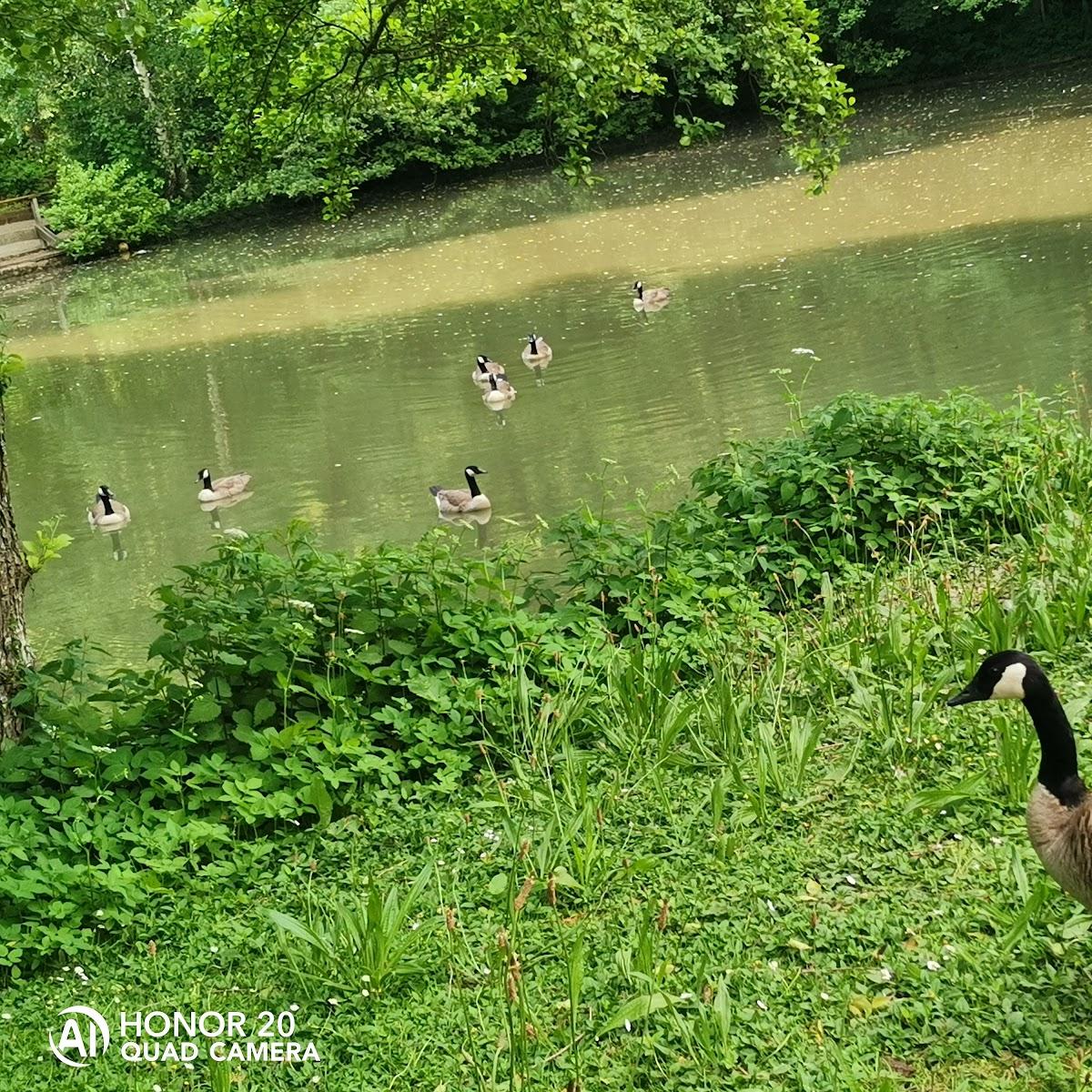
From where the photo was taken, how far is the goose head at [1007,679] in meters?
3.65

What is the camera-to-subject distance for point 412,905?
413 cm

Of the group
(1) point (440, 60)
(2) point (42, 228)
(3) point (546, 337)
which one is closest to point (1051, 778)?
(1) point (440, 60)

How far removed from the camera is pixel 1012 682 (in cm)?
370

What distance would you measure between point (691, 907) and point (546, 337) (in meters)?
12.7

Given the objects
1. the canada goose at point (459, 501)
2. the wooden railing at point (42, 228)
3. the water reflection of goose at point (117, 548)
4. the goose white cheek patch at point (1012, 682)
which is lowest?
the canada goose at point (459, 501)

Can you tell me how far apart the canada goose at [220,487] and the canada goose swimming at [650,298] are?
19.6ft

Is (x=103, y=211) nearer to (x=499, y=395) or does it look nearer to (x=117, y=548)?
(x=499, y=395)

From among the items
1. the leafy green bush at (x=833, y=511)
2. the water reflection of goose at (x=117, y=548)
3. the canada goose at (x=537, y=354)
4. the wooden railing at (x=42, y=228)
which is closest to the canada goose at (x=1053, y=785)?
the leafy green bush at (x=833, y=511)

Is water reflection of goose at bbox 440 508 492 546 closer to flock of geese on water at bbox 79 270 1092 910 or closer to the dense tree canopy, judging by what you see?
the dense tree canopy

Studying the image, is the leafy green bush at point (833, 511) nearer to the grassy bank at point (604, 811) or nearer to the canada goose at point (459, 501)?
the grassy bank at point (604, 811)

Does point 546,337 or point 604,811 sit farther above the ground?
point 546,337

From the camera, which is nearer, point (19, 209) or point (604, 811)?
point (604, 811)

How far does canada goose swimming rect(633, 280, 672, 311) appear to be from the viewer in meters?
15.9

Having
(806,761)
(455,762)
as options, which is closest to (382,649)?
(455,762)
